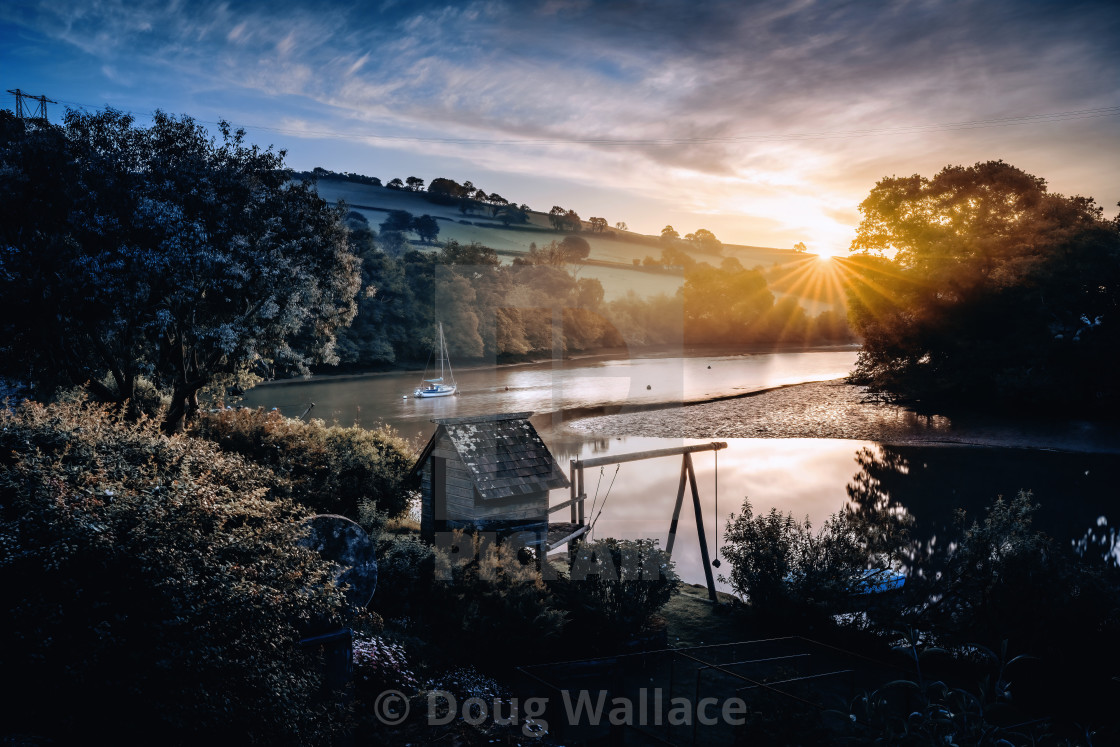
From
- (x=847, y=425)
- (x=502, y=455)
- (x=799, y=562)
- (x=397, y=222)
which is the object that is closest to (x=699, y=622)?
(x=799, y=562)

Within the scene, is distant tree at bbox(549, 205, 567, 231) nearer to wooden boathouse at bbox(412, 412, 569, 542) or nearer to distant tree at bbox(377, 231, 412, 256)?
distant tree at bbox(377, 231, 412, 256)

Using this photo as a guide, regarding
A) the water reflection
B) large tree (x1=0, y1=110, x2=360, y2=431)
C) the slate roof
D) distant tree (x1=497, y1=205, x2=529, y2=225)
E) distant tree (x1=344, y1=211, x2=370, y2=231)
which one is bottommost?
the water reflection

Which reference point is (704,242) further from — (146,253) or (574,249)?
(146,253)

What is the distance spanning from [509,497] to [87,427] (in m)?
8.60

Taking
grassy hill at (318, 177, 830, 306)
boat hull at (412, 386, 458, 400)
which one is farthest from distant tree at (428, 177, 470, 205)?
boat hull at (412, 386, 458, 400)

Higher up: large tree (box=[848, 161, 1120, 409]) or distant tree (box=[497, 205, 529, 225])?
distant tree (box=[497, 205, 529, 225])

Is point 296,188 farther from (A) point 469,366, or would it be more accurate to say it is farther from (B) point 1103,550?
(A) point 469,366

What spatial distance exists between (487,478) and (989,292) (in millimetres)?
42176

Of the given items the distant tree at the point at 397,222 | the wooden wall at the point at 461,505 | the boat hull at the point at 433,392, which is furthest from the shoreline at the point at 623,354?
the distant tree at the point at 397,222

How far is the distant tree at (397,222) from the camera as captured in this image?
368 ft

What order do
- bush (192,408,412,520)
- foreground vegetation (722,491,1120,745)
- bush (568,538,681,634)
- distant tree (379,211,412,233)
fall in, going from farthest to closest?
1. distant tree (379,211,412,233)
2. bush (192,408,412,520)
3. bush (568,538,681,634)
4. foreground vegetation (722,491,1120,745)

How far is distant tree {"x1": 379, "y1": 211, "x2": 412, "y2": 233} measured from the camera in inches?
4412

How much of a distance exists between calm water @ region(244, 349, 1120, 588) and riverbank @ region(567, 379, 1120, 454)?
1515 mm

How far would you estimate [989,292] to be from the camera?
43.4 m
